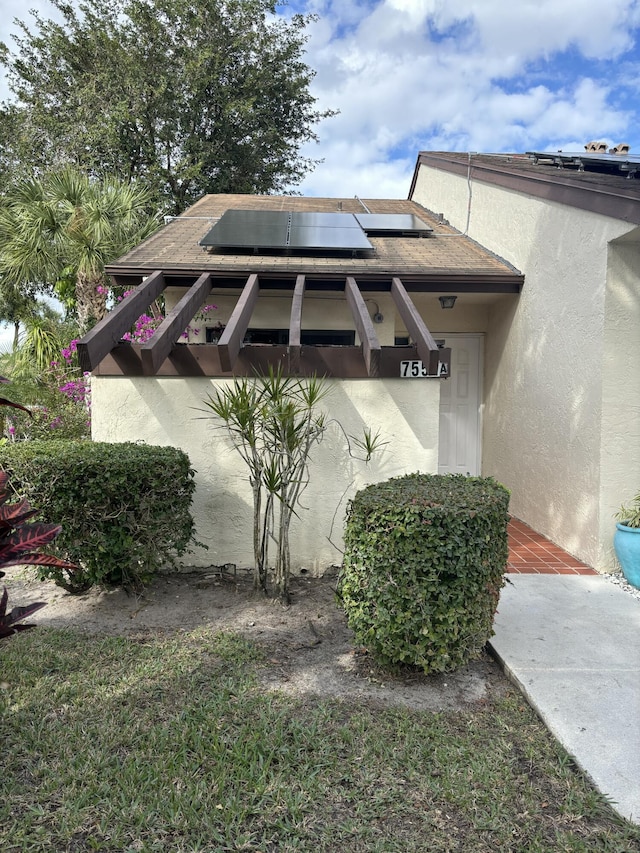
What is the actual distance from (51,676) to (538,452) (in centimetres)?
575

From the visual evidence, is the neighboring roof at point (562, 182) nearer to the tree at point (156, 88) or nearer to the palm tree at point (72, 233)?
the palm tree at point (72, 233)

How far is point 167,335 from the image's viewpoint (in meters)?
4.98

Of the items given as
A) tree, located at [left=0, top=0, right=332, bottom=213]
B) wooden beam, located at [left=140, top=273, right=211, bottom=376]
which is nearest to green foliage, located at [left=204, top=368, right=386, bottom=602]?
wooden beam, located at [left=140, top=273, right=211, bottom=376]

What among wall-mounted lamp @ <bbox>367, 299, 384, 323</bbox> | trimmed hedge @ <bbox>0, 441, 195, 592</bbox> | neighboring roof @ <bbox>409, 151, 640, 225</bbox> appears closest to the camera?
trimmed hedge @ <bbox>0, 441, 195, 592</bbox>

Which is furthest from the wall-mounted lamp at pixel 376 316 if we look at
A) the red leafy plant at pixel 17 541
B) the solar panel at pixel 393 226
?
the red leafy plant at pixel 17 541

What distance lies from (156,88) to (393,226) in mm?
13168

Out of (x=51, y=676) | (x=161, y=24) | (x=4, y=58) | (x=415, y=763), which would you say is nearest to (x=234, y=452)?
(x=51, y=676)

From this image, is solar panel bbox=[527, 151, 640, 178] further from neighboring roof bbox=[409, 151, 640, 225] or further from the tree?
the tree

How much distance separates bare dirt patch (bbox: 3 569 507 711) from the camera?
3406 mm

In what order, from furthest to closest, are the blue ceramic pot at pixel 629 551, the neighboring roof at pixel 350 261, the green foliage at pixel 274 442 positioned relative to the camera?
the neighboring roof at pixel 350 261 → the blue ceramic pot at pixel 629 551 → the green foliage at pixel 274 442

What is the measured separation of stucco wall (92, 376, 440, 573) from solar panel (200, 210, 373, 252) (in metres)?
2.79

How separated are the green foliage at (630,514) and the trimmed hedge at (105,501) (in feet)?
13.8

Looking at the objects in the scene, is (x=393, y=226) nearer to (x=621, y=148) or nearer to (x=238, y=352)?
(x=621, y=148)

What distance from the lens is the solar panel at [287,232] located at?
7.25 meters
